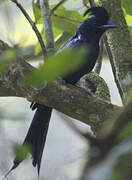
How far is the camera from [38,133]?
1.98 m

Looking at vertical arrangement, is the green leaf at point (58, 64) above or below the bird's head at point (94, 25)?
above

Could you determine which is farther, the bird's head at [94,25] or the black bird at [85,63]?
the bird's head at [94,25]

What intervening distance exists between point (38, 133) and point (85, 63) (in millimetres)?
457

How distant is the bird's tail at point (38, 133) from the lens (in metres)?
1.86

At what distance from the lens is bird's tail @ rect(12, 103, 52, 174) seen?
6.11 feet

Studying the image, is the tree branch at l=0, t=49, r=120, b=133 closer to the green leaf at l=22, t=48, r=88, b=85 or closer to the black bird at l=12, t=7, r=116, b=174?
the black bird at l=12, t=7, r=116, b=174

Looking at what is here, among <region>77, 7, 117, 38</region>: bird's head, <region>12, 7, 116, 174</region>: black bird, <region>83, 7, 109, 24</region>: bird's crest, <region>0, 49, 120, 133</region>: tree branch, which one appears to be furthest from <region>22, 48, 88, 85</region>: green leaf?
<region>77, 7, 117, 38</region>: bird's head

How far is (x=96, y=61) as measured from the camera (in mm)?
2520

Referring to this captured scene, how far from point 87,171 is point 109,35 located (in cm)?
184

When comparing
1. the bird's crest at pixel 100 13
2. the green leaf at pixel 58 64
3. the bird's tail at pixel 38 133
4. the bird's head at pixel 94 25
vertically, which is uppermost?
the green leaf at pixel 58 64

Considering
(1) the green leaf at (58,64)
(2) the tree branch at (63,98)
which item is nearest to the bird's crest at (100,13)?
(2) the tree branch at (63,98)

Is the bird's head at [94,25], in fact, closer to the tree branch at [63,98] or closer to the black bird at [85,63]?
the black bird at [85,63]

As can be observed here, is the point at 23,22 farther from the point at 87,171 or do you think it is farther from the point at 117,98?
the point at 87,171

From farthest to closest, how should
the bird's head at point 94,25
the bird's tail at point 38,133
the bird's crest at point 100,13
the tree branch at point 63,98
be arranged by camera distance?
the bird's head at point 94,25 → the bird's crest at point 100,13 → the bird's tail at point 38,133 → the tree branch at point 63,98
